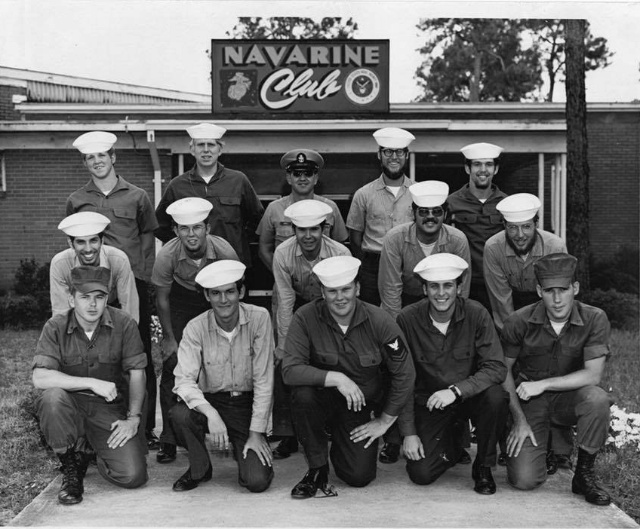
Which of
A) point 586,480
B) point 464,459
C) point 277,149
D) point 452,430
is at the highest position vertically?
point 277,149

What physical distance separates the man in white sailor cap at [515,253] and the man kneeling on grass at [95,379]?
2262 mm

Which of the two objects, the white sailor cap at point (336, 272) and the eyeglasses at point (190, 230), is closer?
the white sailor cap at point (336, 272)

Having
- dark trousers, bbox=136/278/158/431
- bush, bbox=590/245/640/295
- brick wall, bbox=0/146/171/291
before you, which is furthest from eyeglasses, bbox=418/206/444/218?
bush, bbox=590/245/640/295

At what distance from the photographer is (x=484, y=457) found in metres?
4.61

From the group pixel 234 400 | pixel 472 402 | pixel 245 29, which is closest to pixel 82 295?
pixel 234 400

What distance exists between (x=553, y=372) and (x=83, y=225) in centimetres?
293

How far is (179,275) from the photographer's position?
5363mm

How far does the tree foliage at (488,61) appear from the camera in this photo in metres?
32.4

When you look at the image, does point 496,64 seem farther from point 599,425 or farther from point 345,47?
point 599,425

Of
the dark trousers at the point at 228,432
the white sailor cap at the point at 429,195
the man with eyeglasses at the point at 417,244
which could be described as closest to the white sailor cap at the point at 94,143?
the dark trousers at the point at 228,432

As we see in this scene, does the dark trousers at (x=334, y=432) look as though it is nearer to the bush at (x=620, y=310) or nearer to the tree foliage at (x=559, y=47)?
the bush at (x=620, y=310)

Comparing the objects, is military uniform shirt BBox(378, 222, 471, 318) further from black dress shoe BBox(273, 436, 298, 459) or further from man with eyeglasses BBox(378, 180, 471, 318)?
black dress shoe BBox(273, 436, 298, 459)

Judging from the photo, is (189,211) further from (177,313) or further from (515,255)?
(515,255)

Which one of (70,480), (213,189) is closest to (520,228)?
(213,189)
